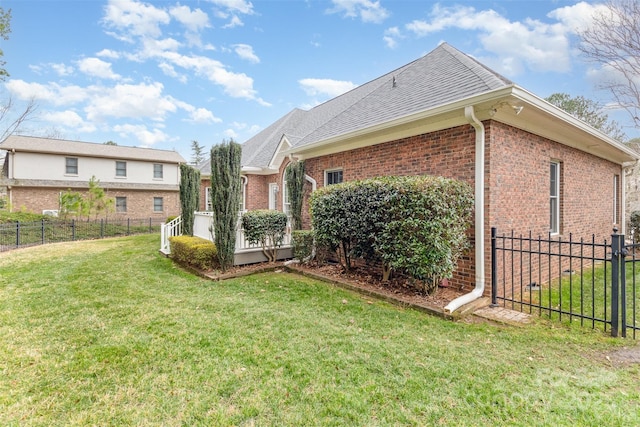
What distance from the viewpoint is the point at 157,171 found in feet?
79.2

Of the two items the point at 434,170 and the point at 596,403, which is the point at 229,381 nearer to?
the point at 596,403

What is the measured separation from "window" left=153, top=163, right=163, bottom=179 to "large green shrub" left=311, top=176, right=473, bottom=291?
2276cm

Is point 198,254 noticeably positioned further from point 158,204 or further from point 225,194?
point 158,204

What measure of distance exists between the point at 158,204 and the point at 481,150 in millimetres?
24870

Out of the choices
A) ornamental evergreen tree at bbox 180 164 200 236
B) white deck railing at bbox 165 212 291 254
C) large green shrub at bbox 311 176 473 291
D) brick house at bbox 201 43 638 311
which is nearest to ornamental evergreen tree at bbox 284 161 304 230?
brick house at bbox 201 43 638 311

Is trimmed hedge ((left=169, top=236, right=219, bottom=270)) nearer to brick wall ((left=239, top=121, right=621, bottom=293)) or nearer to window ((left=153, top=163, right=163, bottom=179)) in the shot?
brick wall ((left=239, top=121, right=621, bottom=293))

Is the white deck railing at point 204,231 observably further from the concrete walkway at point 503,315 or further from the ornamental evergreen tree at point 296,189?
the concrete walkway at point 503,315

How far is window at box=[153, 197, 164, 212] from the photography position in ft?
78.6

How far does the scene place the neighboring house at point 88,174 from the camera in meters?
19.4

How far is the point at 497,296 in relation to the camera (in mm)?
5281

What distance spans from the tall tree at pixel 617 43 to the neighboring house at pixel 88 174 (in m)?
24.3

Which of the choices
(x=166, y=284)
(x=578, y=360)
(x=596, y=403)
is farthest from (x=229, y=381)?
(x=166, y=284)

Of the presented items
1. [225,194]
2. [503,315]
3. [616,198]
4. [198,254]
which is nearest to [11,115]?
[198,254]

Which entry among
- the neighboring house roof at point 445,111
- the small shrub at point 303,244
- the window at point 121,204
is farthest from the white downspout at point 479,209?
the window at point 121,204
